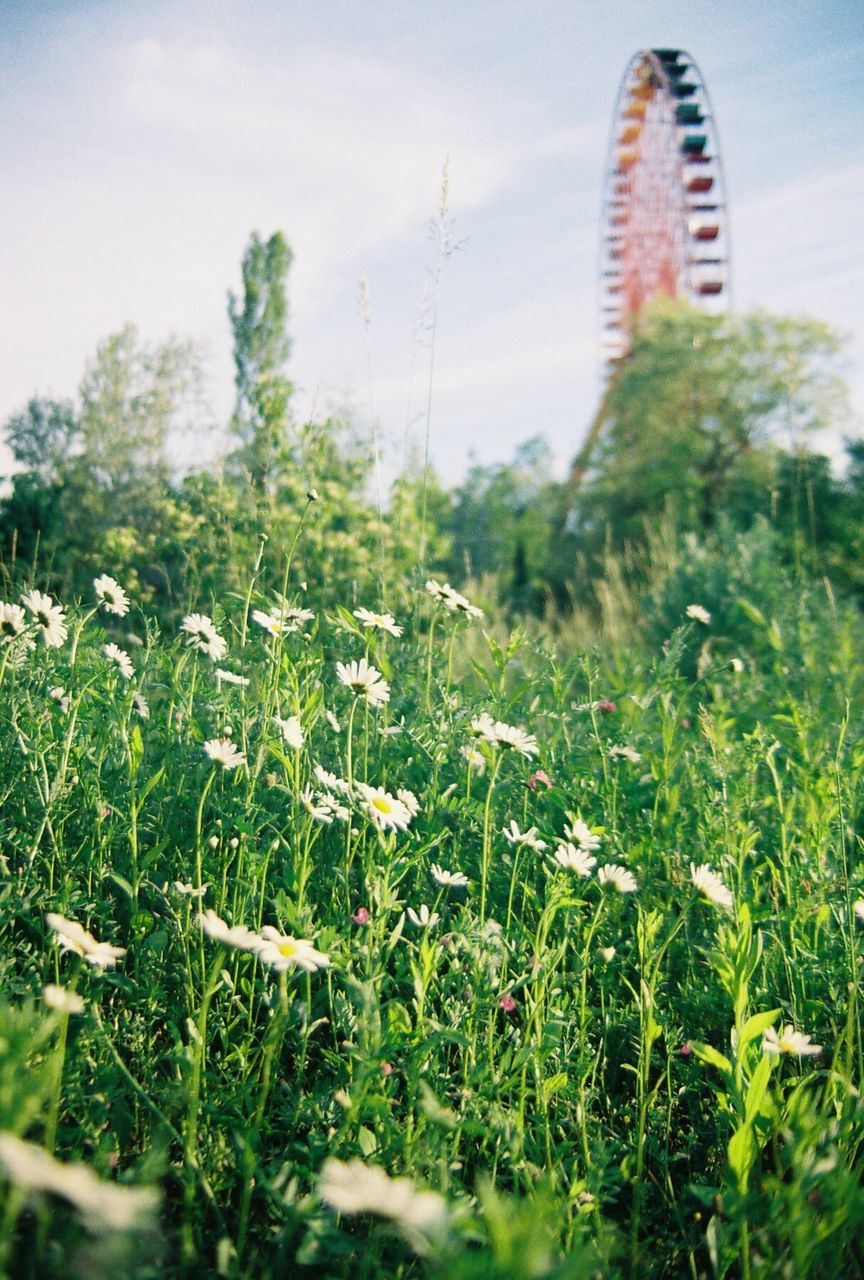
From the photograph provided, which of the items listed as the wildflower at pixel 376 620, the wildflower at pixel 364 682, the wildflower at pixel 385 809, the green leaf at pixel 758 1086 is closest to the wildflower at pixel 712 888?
the green leaf at pixel 758 1086

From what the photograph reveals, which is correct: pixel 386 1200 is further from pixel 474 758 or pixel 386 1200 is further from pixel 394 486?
pixel 394 486

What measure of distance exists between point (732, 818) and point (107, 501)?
7.41 metres

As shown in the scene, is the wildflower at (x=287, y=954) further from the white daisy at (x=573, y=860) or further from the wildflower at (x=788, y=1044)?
the wildflower at (x=788, y=1044)

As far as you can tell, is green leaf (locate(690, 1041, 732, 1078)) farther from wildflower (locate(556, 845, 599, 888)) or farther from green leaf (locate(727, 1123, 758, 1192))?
wildflower (locate(556, 845, 599, 888))

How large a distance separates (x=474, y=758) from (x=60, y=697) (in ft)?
2.76

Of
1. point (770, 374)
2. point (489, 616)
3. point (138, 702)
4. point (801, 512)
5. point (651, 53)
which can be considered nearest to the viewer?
point (138, 702)

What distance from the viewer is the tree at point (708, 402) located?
18.2 m

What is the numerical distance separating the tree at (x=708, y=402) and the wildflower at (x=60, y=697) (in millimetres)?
17080

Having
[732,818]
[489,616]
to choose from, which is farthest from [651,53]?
[732,818]

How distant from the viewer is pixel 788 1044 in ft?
4.21

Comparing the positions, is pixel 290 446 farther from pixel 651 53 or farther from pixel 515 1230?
pixel 651 53

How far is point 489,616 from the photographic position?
17.6 feet

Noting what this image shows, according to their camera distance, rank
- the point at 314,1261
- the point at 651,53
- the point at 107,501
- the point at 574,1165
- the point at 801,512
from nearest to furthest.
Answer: the point at 314,1261
the point at 574,1165
the point at 107,501
the point at 801,512
the point at 651,53

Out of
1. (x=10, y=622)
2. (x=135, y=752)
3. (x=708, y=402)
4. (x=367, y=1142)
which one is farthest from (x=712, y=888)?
(x=708, y=402)
